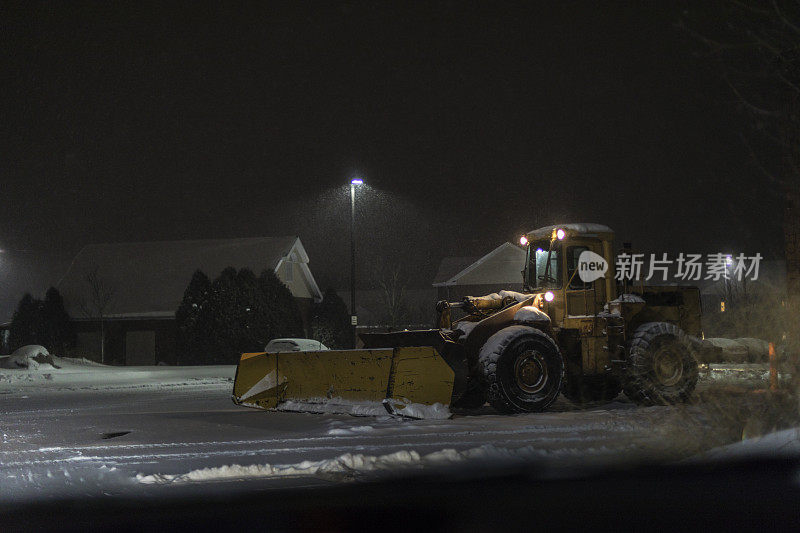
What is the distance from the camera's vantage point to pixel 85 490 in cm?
815

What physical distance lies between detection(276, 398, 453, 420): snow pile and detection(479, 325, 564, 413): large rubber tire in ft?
3.10

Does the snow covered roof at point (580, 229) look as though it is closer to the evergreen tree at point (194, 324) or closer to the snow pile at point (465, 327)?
the snow pile at point (465, 327)

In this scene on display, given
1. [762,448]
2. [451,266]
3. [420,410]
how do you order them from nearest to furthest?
[762,448]
[420,410]
[451,266]

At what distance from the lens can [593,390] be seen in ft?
49.6

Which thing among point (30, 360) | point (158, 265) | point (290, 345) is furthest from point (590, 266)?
point (158, 265)

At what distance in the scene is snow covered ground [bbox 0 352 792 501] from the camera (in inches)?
341

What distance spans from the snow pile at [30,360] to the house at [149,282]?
925 centimetres

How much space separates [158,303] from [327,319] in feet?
30.9

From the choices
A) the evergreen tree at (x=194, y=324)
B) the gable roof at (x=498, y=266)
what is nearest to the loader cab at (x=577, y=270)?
the evergreen tree at (x=194, y=324)

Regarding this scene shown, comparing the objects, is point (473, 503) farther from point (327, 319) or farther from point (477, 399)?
point (327, 319)

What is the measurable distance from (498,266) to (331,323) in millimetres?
17668

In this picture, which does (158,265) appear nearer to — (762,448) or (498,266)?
(498,266)

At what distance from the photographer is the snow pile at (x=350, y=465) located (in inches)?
336

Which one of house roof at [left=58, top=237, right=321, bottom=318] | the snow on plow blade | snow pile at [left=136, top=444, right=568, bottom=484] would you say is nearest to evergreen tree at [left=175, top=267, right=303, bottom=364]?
house roof at [left=58, top=237, right=321, bottom=318]
